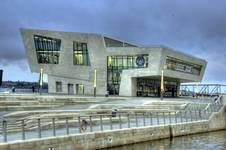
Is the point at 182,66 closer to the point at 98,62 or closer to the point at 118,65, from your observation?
the point at 118,65

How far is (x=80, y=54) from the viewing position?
71000 millimetres

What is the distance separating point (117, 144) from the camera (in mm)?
25312

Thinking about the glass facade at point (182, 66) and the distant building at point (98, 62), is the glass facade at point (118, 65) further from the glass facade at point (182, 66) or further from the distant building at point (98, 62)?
the glass facade at point (182, 66)

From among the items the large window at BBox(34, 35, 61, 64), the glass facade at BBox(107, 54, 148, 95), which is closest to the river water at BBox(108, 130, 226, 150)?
the glass facade at BBox(107, 54, 148, 95)

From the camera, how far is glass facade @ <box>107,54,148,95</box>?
67.1m

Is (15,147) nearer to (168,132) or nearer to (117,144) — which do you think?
(117,144)

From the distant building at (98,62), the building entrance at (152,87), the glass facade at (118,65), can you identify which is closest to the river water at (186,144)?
the distant building at (98,62)

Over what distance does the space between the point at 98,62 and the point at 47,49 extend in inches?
410

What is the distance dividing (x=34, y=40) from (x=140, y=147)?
5045cm

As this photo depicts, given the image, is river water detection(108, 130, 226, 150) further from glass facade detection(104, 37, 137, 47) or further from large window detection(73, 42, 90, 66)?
large window detection(73, 42, 90, 66)

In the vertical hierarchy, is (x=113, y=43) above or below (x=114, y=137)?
above

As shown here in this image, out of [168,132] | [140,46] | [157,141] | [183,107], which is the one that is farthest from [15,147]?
[140,46]

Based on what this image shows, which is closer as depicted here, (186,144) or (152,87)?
(186,144)

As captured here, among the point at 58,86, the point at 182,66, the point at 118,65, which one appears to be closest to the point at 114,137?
the point at 118,65
